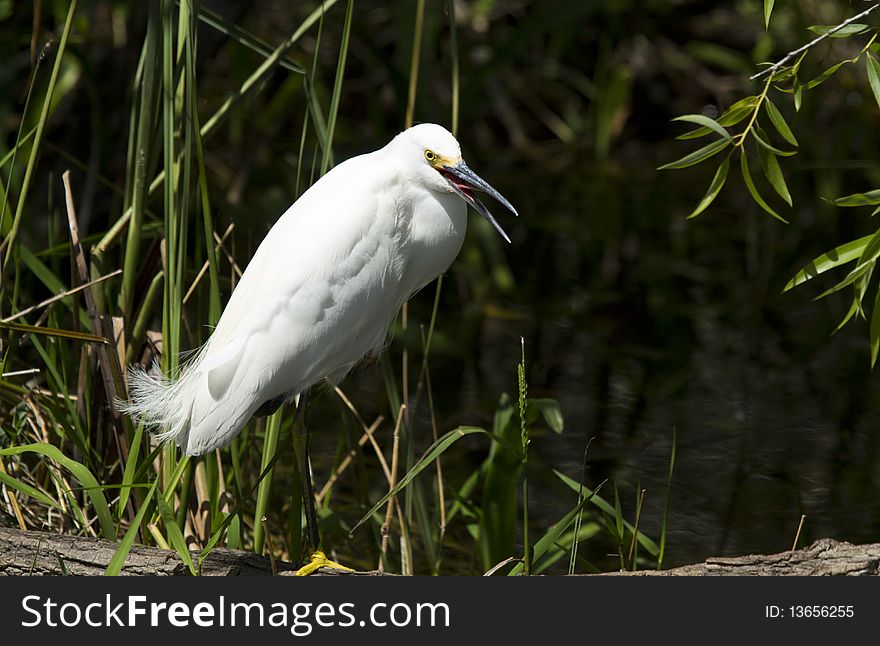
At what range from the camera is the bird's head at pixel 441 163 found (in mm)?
2158

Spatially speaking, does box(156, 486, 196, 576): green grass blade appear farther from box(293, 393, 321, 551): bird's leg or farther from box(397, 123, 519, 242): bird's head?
box(397, 123, 519, 242): bird's head

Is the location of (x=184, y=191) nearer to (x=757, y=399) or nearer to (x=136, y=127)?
(x=136, y=127)

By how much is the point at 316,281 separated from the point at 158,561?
604mm

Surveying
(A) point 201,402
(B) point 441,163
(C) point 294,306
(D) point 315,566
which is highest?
(B) point 441,163

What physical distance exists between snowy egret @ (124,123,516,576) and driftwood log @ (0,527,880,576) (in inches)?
9.5

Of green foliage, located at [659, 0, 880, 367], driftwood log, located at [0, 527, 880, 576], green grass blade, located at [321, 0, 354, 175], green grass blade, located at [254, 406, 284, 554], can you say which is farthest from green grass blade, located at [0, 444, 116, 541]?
green foliage, located at [659, 0, 880, 367]

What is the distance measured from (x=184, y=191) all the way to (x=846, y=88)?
5312 millimetres

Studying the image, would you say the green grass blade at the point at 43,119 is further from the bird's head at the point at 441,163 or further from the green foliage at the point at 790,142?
the green foliage at the point at 790,142

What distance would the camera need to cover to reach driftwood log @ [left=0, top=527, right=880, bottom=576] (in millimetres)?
1962

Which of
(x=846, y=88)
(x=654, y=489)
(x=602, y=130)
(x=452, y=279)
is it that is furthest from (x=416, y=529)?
(x=846, y=88)

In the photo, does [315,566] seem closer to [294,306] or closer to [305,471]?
[305,471]

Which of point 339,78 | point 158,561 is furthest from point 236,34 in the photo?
point 158,561

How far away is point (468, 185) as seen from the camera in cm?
220

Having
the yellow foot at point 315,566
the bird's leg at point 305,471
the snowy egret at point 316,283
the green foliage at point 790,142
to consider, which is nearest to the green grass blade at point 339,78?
the snowy egret at point 316,283
